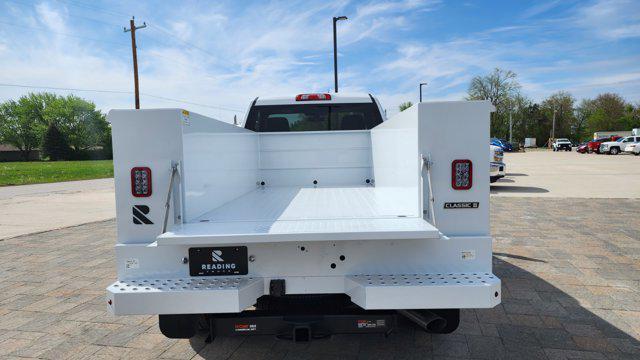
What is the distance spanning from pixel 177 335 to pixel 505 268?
4177 mm

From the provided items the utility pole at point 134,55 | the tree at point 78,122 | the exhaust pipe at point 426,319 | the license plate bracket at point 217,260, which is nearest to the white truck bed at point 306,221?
the license plate bracket at point 217,260

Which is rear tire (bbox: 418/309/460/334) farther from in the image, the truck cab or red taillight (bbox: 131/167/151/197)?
the truck cab

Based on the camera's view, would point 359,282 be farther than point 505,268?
No

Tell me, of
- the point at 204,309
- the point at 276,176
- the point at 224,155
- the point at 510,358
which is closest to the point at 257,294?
the point at 204,309

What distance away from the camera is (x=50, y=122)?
7425 centimetres

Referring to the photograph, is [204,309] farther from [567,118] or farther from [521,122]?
[567,118]

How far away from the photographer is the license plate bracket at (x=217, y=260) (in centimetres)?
256

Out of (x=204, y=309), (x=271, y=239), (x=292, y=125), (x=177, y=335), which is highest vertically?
(x=292, y=125)

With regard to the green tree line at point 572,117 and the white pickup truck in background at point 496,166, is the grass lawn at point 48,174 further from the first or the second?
the green tree line at point 572,117

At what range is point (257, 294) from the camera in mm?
2572

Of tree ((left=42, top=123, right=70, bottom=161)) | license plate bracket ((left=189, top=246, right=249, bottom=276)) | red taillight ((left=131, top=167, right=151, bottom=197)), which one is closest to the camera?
license plate bracket ((left=189, top=246, right=249, bottom=276))

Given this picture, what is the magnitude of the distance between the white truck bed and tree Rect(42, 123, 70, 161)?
77.1 metres

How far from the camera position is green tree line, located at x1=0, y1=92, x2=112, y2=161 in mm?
75625

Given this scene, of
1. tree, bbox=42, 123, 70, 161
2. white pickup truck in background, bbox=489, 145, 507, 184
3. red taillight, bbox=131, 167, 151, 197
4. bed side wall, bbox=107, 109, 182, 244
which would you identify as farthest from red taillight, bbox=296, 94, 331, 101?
tree, bbox=42, 123, 70, 161
